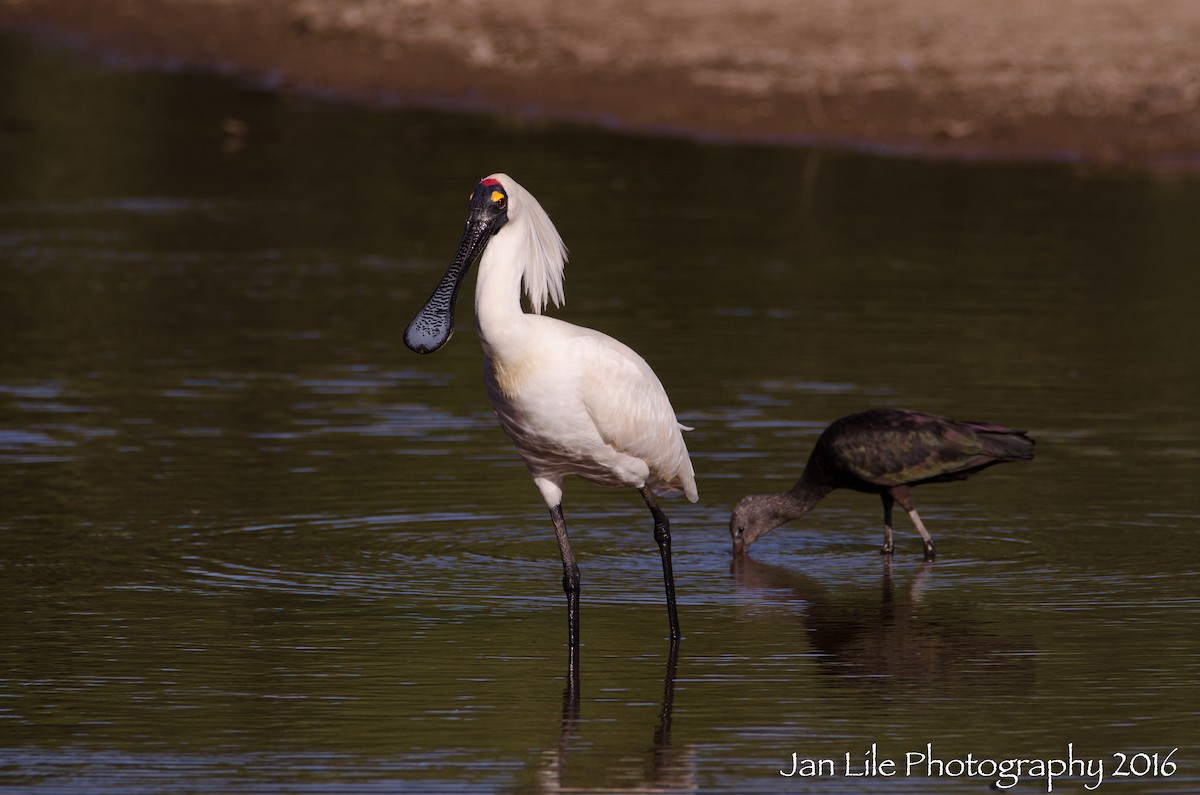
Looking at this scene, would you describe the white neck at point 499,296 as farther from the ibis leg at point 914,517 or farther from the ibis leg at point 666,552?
the ibis leg at point 914,517

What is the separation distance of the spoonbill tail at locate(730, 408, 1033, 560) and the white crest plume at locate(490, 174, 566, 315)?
2.37 m

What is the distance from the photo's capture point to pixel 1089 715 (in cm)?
767

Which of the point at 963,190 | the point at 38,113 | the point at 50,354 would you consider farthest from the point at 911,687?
the point at 38,113

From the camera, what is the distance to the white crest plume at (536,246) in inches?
329

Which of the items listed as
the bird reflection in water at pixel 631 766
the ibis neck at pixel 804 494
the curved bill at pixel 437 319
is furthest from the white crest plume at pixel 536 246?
the ibis neck at pixel 804 494

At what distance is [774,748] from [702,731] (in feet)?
1.05

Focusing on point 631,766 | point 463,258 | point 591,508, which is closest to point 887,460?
point 591,508

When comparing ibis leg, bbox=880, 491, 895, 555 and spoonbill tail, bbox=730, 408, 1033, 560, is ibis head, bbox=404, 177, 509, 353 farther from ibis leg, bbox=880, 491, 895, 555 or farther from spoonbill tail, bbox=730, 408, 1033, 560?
ibis leg, bbox=880, 491, 895, 555

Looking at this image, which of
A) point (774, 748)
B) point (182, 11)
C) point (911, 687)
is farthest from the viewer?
point (182, 11)

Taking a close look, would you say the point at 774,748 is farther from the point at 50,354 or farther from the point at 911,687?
the point at 50,354

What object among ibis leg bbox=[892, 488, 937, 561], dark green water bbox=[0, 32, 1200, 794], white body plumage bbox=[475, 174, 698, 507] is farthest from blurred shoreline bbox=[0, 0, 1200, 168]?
white body plumage bbox=[475, 174, 698, 507]

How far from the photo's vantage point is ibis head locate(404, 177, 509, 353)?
8.32m

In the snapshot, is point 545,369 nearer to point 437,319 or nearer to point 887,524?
point 437,319

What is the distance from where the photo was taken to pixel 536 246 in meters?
8.44
